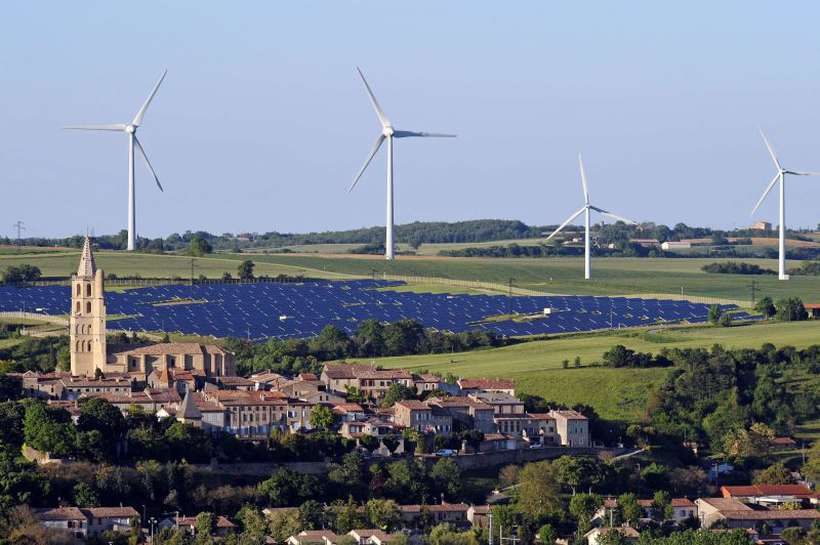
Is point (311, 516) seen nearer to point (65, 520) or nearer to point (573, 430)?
point (65, 520)

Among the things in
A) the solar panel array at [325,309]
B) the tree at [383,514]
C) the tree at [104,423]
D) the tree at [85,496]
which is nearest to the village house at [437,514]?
the tree at [383,514]

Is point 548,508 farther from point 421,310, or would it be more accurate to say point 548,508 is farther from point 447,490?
point 421,310

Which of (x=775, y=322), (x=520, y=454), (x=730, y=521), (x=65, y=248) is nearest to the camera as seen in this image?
(x=730, y=521)

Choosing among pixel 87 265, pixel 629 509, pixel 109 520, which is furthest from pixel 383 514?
pixel 87 265

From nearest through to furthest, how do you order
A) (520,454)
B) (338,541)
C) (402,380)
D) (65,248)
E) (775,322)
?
(338,541)
(520,454)
(402,380)
(775,322)
(65,248)

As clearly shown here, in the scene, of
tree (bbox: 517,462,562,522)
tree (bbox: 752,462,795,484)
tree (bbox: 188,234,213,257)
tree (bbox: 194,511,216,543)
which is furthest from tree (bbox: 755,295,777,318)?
tree (bbox: 194,511,216,543)

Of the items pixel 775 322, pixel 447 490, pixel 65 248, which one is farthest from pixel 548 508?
pixel 65 248
